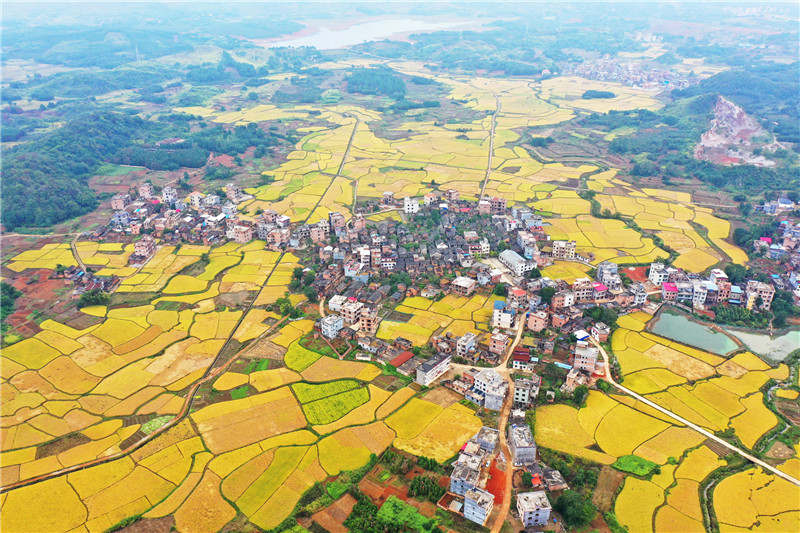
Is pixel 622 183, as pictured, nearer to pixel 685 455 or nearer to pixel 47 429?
pixel 685 455

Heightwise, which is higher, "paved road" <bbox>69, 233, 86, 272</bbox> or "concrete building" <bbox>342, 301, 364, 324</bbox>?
"concrete building" <bbox>342, 301, 364, 324</bbox>

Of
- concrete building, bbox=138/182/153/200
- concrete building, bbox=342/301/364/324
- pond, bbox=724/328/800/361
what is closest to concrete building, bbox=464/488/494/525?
concrete building, bbox=342/301/364/324

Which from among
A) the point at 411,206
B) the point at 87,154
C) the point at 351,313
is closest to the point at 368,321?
the point at 351,313

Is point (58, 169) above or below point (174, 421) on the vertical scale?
Answer: above

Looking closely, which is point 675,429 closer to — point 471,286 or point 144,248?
point 471,286

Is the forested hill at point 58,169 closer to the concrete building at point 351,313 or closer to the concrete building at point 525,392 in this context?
the concrete building at point 351,313

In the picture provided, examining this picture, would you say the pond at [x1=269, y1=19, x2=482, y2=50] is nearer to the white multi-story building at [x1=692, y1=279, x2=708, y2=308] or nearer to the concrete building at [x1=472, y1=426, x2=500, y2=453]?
the white multi-story building at [x1=692, y1=279, x2=708, y2=308]

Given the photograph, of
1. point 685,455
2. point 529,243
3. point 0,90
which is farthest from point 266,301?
point 0,90
